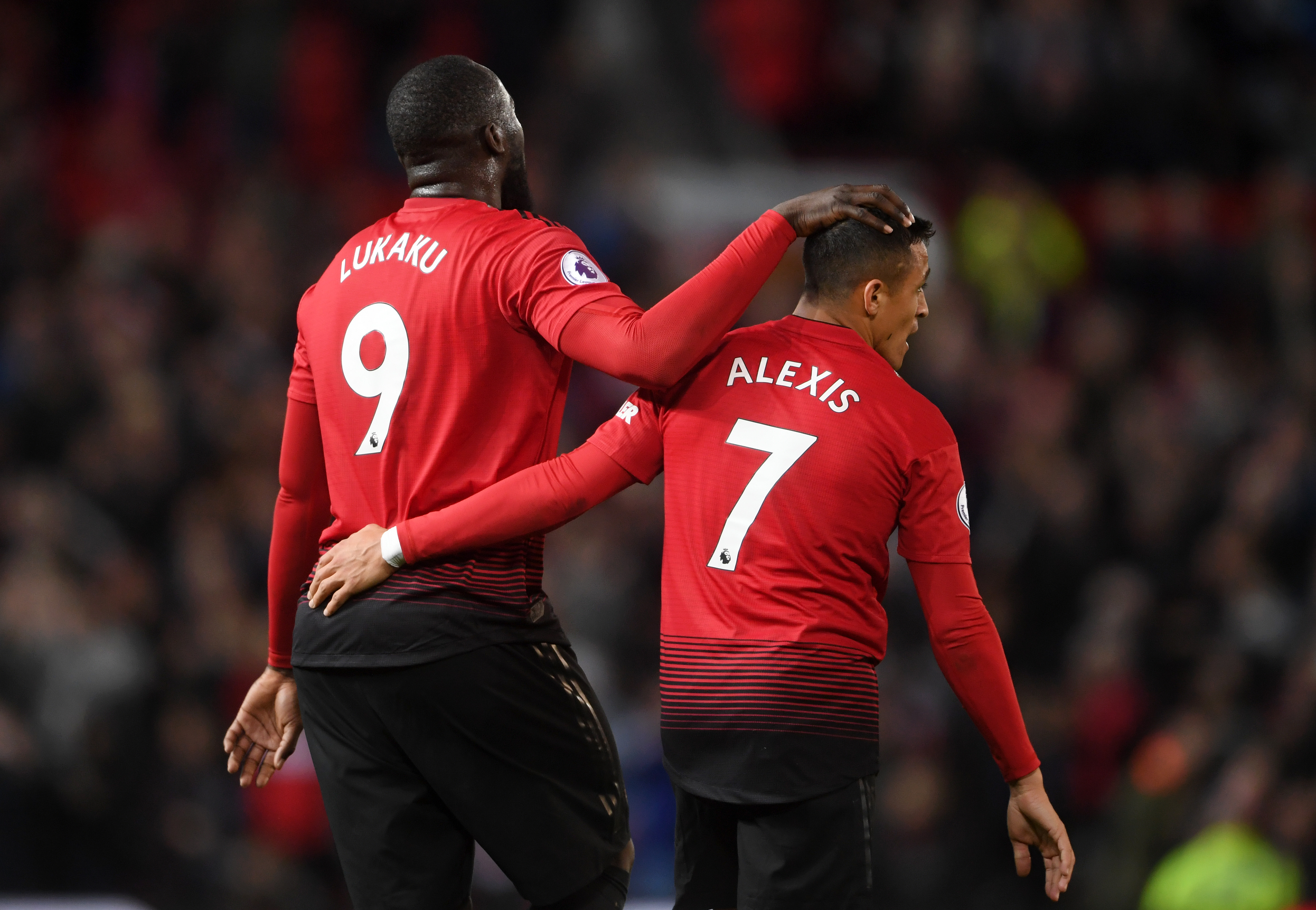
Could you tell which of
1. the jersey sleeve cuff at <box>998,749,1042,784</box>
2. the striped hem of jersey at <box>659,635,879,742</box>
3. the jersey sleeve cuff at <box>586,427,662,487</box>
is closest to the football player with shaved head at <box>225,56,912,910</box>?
the jersey sleeve cuff at <box>586,427,662,487</box>

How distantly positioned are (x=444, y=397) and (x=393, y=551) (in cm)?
30

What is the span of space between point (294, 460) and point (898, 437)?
124 centimetres

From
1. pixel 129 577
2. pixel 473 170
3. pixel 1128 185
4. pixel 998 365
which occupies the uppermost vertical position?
pixel 473 170

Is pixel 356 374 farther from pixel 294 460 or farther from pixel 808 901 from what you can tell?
pixel 808 901

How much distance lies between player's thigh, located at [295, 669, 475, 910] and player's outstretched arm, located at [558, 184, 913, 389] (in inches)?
28.4

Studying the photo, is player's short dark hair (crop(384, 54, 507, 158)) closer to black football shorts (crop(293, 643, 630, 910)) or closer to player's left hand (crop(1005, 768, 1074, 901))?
black football shorts (crop(293, 643, 630, 910))

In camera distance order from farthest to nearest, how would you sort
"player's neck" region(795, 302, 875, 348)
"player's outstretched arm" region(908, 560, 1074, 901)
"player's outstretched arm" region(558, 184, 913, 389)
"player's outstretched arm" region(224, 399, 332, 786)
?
"player's outstretched arm" region(224, 399, 332, 786), "player's neck" region(795, 302, 875, 348), "player's outstretched arm" region(908, 560, 1074, 901), "player's outstretched arm" region(558, 184, 913, 389)

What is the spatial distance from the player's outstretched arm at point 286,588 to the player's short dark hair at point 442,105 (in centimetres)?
59

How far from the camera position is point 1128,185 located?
9.22 m

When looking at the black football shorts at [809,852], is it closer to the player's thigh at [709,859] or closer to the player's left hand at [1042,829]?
the player's thigh at [709,859]

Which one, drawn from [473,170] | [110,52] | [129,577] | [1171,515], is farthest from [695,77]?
[473,170]

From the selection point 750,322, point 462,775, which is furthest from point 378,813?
point 750,322

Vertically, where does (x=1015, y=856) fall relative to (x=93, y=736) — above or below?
above

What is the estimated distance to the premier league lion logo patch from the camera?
2.77 m
